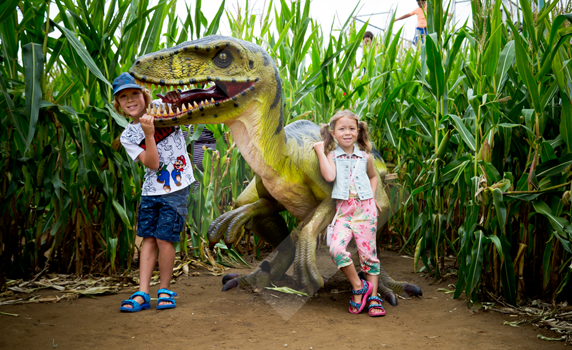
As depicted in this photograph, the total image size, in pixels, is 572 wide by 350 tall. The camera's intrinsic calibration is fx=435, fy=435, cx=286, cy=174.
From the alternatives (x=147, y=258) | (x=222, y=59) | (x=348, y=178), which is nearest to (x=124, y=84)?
(x=222, y=59)

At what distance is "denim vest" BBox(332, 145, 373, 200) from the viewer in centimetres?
250

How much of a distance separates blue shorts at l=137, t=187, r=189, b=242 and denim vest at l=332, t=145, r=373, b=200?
0.90 metres

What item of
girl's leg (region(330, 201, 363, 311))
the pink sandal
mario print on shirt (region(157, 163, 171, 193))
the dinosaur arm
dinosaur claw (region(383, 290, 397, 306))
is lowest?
dinosaur claw (region(383, 290, 397, 306))

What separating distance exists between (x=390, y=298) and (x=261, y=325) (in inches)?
33.6

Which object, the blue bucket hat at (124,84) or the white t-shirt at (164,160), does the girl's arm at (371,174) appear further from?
the blue bucket hat at (124,84)

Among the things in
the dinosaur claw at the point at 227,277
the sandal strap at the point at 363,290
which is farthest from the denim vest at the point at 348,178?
the dinosaur claw at the point at 227,277

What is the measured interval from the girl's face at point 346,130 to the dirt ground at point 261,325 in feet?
3.19

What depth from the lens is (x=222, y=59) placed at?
223cm

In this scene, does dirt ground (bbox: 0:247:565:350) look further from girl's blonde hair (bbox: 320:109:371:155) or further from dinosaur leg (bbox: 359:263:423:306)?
girl's blonde hair (bbox: 320:109:371:155)

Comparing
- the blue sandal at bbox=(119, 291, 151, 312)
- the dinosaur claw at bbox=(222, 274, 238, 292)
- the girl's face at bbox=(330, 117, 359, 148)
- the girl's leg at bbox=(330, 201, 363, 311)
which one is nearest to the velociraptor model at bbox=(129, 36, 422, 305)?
the dinosaur claw at bbox=(222, 274, 238, 292)

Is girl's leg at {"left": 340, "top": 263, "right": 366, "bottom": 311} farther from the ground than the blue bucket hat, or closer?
closer

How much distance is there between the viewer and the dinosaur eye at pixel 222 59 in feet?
7.30

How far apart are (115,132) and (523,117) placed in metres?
2.47

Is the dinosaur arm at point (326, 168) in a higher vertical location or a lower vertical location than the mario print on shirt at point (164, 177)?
higher
